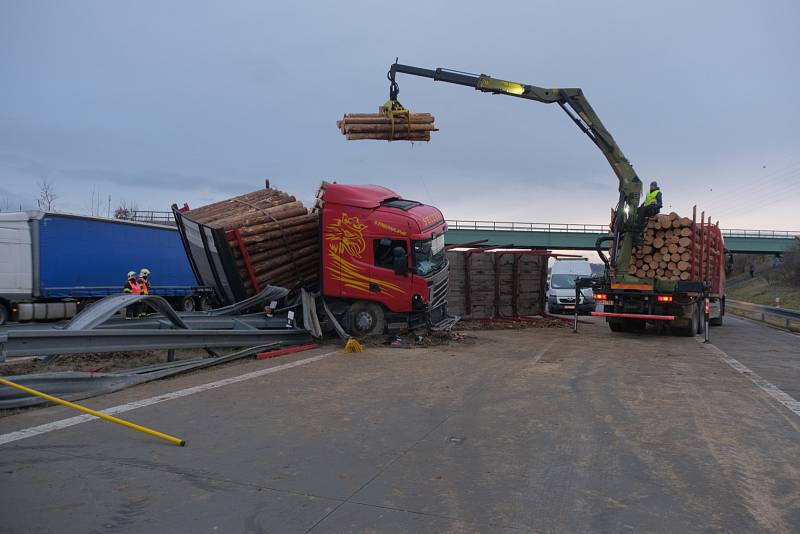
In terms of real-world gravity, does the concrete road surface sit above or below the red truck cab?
below

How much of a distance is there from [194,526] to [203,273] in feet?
32.4

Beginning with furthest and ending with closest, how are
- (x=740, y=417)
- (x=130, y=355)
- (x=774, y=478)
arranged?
(x=130, y=355), (x=740, y=417), (x=774, y=478)

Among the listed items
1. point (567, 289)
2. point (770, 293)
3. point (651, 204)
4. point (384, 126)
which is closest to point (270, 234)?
point (384, 126)

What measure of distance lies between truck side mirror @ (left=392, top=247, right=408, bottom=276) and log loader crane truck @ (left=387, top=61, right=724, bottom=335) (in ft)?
15.2

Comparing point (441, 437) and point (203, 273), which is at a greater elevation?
point (203, 273)

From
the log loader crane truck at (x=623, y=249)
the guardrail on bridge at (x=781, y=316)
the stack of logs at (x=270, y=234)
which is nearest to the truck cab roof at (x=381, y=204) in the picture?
the stack of logs at (x=270, y=234)

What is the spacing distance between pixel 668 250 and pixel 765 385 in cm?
652

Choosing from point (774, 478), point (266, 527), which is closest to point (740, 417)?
point (774, 478)

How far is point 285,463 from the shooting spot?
4.71 meters

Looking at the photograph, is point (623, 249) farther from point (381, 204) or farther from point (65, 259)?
point (65, 259)

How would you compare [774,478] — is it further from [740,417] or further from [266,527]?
[266,527]

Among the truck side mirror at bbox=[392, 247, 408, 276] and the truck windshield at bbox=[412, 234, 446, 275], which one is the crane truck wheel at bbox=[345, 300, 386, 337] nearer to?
the truck side mirror at bbox=[392, 247, 408, 276]

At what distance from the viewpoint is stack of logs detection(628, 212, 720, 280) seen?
46.2 feet

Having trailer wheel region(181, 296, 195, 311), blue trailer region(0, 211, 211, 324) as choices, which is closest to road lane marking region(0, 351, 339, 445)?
blue trailer region(0, 211, 211, 324)
